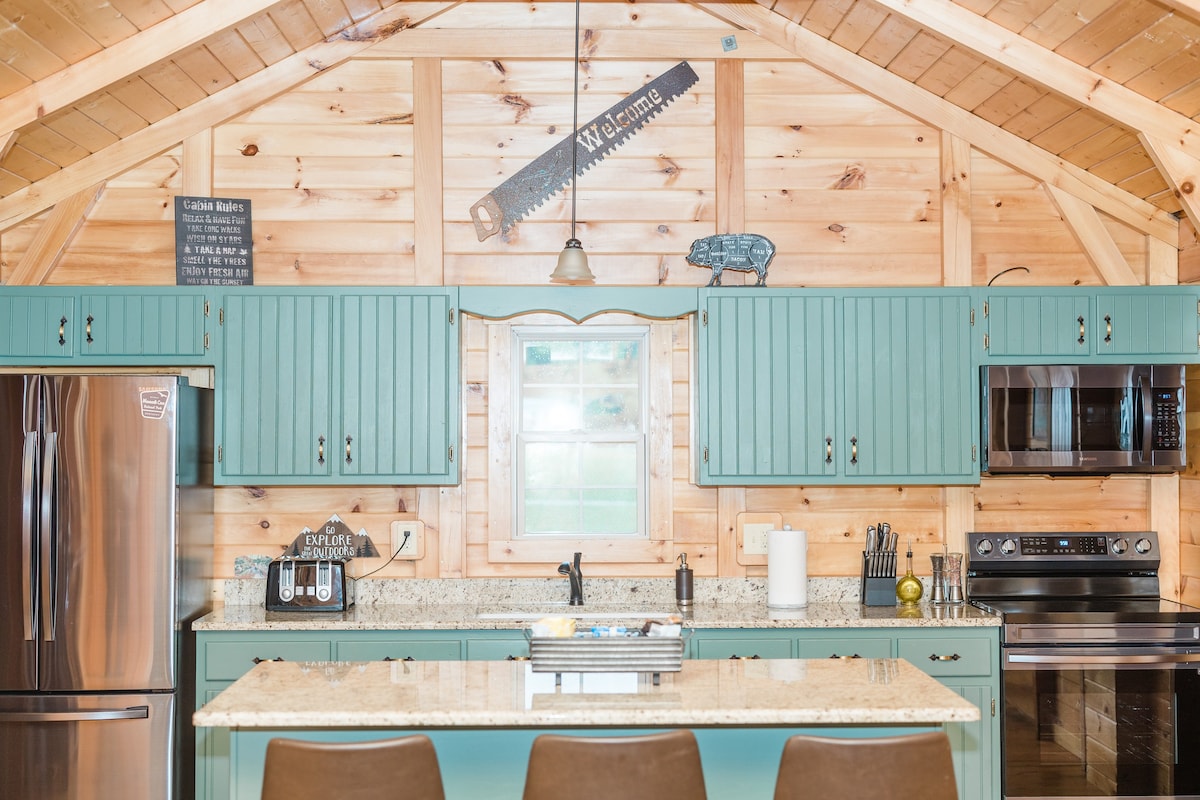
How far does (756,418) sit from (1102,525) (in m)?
1.61

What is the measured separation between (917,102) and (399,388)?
246cm

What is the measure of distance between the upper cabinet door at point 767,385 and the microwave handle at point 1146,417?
3.86 ft

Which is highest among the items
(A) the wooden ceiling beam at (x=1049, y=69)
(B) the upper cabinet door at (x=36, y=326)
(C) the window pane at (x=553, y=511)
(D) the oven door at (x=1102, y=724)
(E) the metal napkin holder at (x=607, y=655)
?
(A) the wooden ceiling beam at (x=1049, y=69)

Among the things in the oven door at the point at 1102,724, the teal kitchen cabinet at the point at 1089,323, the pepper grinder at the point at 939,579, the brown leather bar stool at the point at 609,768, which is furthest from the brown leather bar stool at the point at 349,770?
the teal kitchen cabinet at the point at 1089,323

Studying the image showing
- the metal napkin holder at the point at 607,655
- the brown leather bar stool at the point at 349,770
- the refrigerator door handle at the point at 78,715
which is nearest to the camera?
the brown leather bar stool at the point at 349,770

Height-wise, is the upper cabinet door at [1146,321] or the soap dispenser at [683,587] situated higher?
the upper cabinet door at [1146,321]

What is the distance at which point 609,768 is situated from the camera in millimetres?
1975

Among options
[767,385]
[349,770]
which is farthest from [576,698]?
[767,385]

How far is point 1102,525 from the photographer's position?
4.05m

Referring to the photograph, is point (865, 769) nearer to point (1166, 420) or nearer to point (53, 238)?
point (1166, 420)

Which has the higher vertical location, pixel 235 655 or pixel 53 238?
pixel 53 238

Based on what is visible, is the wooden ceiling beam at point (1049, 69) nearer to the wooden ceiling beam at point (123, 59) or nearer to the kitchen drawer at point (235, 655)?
the wooden ceiling beam at point (123, 59)

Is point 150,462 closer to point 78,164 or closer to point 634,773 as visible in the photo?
point 78,164

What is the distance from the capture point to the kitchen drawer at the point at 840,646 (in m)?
3.49
